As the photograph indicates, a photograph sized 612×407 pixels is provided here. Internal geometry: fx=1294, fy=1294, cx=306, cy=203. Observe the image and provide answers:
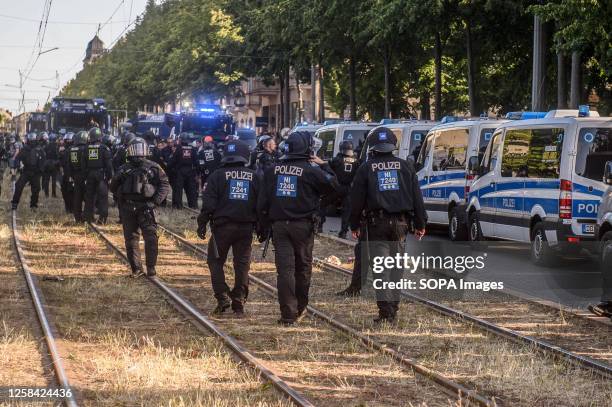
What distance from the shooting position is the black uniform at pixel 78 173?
24391 mm

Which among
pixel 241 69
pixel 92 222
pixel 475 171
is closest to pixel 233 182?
pixel 475 171

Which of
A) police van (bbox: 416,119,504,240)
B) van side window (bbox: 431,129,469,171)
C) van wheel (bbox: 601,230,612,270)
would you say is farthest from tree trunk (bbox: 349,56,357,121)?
van wheel (bbox: 601,230,612,270)

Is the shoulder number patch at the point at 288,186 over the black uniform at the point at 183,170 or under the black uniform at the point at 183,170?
over

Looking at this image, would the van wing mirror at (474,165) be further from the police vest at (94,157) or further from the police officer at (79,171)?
the police officer at (79,171)

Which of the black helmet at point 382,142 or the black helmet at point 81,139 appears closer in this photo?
the black helmet at point 382,142

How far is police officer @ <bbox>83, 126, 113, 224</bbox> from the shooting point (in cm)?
2398

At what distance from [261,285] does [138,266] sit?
76.2 inches

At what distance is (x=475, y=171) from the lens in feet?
64.6

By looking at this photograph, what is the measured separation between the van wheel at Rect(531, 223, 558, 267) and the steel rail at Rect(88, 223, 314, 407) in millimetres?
5244

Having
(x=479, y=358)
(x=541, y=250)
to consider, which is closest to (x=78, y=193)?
(x=541, y=250)

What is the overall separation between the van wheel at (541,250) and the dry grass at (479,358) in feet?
14.3

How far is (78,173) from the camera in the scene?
80.8 feet

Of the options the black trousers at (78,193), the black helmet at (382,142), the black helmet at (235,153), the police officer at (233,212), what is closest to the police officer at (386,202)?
the black helmet at (382,142)

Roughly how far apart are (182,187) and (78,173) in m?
6.85
